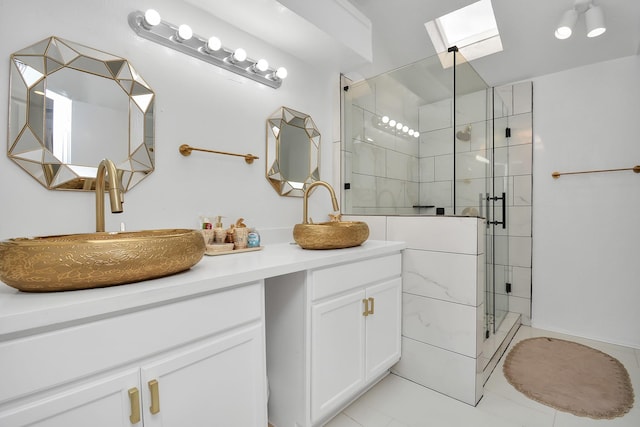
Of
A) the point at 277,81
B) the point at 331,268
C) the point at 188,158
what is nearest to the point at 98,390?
the point at 331,268

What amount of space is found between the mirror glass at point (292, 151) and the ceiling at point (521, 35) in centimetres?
86

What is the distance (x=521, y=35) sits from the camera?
7.06 ft

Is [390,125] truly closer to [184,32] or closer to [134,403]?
[184,32]

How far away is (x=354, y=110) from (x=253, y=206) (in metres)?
1.07

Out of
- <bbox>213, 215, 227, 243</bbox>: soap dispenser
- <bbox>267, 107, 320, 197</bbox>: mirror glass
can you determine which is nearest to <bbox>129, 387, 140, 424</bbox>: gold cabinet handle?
<bbox>213, 215, 227, 243</bbox>: soap dispenser

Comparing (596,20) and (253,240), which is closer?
(253,240)

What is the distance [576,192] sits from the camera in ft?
7.98

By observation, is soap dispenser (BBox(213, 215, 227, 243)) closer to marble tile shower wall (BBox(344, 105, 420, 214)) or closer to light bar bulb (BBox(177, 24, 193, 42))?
light bar bulb (BBox(177, 24, 193, 42))

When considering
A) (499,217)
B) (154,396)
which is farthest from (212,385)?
(499,217)

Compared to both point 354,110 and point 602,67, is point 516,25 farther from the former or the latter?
point 354,110

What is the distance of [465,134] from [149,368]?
1968 millimetres

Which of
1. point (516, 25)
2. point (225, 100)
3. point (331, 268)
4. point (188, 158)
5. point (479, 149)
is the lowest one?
point (331, 268)

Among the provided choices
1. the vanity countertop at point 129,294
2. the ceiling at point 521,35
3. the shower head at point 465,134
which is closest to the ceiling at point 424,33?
the ceiling at point 521,35

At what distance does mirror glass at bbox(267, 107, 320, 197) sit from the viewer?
1.79m
